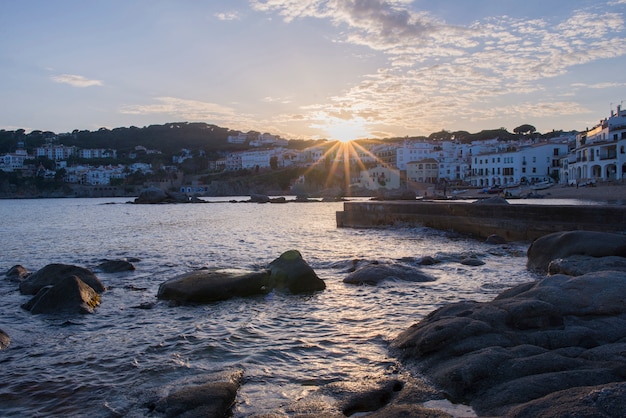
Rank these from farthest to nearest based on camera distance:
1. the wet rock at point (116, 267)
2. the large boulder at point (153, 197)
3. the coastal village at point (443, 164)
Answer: the large boulder at point (153, 197) → the coastal village at point (443, 164) → the wet rock at point (116, 267)

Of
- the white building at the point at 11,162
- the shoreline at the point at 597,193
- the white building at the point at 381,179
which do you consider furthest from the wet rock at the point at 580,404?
the white building at the point at 11,162

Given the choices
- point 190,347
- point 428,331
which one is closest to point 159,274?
point 190,347

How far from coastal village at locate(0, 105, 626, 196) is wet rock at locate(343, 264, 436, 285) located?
53.2 meters

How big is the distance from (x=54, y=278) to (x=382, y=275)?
26.8ft

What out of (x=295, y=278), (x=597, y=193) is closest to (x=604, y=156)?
(x=597, y=193)

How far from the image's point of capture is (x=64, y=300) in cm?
1013

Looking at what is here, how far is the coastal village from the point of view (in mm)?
68562

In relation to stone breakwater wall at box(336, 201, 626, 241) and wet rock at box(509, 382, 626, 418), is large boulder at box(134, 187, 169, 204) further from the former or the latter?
wet rock at box(509, 382, 626, 418)

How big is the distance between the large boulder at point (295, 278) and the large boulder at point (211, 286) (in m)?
0.54

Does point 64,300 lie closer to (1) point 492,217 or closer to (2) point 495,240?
(2) point 495,240

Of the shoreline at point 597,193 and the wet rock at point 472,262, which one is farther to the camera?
the shoreline at point 597,193

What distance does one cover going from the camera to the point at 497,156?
92062 millimetres

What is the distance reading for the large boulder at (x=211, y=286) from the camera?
10641 millimetres

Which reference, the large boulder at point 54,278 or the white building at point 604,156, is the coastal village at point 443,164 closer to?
the white building at point 604,156
